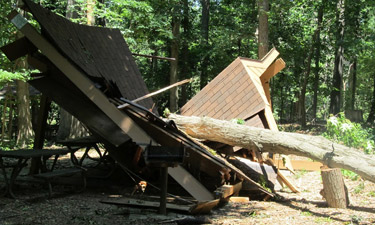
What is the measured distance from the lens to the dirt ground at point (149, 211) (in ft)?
17.6

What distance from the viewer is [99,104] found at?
6.60m

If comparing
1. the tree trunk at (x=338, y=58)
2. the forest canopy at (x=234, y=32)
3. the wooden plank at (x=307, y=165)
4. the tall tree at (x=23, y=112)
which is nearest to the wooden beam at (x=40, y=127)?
the wooden plank at (x=307, y=165)

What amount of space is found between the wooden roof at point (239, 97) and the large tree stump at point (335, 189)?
6.28 ft

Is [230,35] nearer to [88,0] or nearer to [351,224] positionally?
→ [88,0]

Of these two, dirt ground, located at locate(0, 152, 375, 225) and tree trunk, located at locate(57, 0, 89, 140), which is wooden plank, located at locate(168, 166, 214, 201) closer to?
dirt ground, located at locate(0, 152, 375, 225)

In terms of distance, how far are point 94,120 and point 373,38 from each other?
14.9 meters

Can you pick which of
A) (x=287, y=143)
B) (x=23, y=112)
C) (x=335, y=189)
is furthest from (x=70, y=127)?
(x=335, y=189)

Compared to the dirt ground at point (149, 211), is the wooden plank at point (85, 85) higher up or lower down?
higher up

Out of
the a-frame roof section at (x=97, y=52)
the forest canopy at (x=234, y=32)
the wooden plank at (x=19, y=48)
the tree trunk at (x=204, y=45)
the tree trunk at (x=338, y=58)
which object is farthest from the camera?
the tree trunk at (x=204, y=45)

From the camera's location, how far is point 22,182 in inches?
302

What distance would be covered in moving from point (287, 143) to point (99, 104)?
3.35 metres

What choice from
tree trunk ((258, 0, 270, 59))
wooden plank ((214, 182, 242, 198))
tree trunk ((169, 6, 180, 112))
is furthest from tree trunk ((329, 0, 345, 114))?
wooden plank ((214, 182, 242, 198))

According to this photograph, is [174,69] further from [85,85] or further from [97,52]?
[85,85]

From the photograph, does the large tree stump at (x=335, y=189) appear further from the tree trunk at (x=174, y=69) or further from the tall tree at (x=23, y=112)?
the tree trunk at (x=174, y=69)
